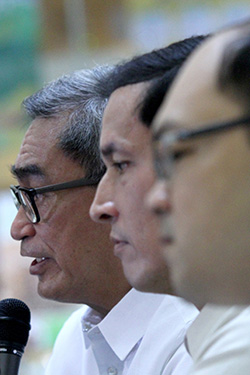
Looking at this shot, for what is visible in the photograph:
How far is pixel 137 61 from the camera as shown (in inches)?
48.7

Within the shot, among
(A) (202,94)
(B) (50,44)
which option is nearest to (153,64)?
(A) (202,94)

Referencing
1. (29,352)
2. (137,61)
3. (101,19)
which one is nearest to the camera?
(137,61)

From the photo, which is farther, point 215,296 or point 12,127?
point 12,127

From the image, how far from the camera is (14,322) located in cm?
151

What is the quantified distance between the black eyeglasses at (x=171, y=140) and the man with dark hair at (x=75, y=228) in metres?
0.82

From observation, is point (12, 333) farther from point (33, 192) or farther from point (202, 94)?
point (202, 94)

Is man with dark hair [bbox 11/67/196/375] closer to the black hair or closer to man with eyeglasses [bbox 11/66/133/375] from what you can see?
man with eyeglasses [bbox 11/66/133/375]

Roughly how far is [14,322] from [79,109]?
1.71 feet

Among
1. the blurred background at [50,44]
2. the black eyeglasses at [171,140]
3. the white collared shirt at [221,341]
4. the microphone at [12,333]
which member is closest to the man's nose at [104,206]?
the white collared shirt at [221,341]

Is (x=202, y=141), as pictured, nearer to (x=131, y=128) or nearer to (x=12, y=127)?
(x=131, y=128)

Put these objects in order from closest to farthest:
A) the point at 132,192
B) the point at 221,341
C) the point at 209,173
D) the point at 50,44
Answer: the point at 209,173, the point at 221,341, the point at 132,192, the point at 50,44

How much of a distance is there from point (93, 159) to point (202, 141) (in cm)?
95

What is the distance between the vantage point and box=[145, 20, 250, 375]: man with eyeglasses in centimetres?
69

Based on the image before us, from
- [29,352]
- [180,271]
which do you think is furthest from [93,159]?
[29,352]
